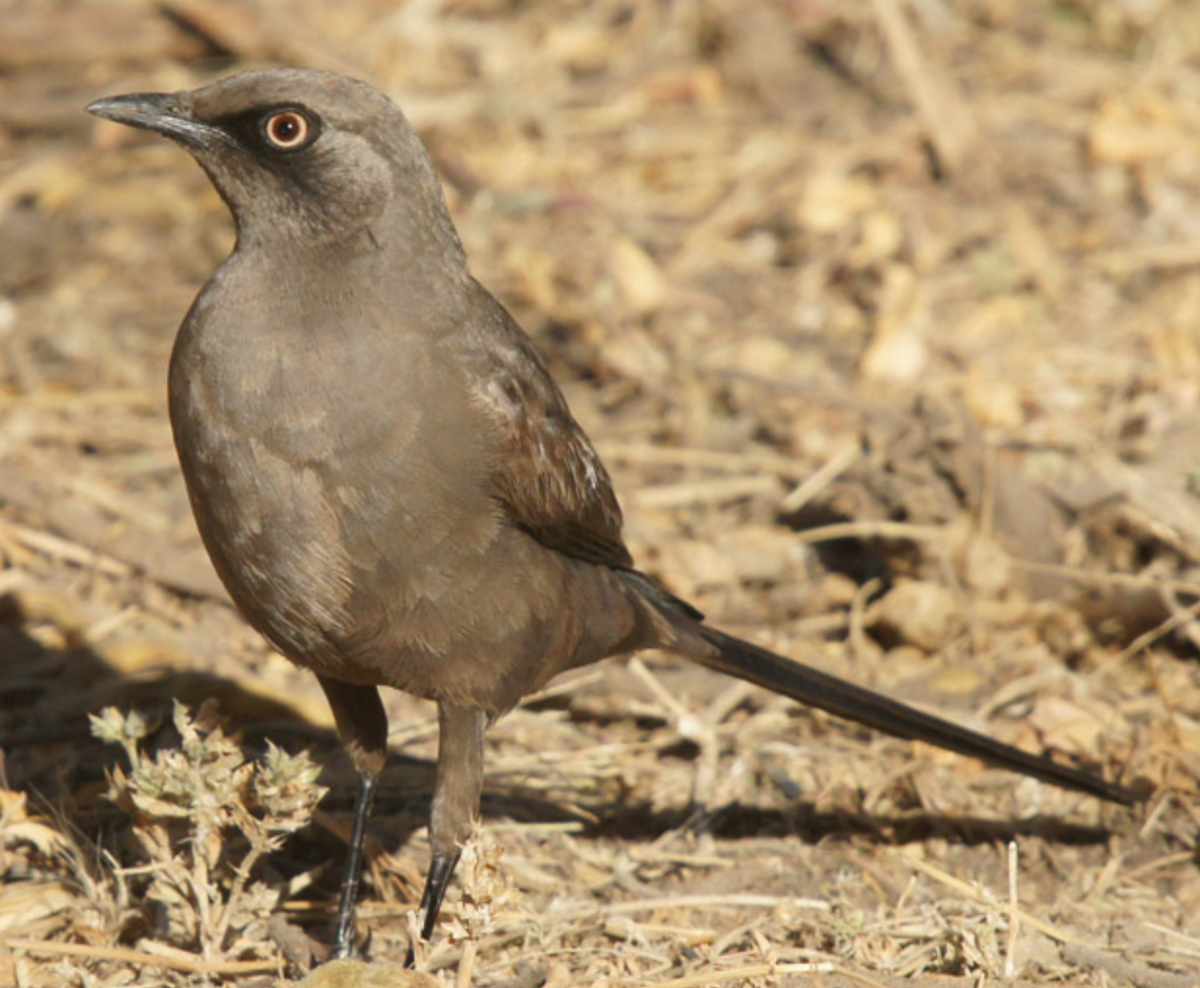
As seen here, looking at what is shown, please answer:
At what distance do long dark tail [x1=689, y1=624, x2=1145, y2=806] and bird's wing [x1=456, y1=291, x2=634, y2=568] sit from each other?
0.56 metres

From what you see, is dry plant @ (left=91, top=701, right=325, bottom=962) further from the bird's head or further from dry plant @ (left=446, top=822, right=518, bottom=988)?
the bird's head

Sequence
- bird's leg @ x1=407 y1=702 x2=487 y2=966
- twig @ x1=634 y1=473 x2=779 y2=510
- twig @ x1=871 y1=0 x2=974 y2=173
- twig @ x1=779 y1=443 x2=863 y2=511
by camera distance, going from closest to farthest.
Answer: bird's leg @ x1=407 y1=702 x2=487 y2=966 → twig @ x1=779 y1=443 x2=863 y2=511 → twig @ x1=634 y1=473 x2=779 y2=510 → twig @ x1=871 y1=0 x2=974 y2=173

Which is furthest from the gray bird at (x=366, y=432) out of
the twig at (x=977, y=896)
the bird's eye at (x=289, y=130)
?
the twig at (x=977, y=896)

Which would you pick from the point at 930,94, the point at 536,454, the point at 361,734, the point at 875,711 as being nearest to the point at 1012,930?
the point at 875,711

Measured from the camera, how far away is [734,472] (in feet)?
22.7

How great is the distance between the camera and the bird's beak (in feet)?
14.2

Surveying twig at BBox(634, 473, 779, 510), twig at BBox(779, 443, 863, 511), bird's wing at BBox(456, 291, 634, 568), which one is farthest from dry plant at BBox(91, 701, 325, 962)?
twig at BBox(779, 443, 863, 511)

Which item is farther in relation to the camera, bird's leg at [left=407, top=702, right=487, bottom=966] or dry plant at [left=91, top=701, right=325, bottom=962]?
bird's leg at [left=407, top=702, right=487, bottom=966]

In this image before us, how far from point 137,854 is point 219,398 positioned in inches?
56.2

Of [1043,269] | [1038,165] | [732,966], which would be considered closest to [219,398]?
[732,966]

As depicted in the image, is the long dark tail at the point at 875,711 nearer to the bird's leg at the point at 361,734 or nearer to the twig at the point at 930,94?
the bird's leg at the point at 361,734

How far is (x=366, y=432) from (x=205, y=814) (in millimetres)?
981

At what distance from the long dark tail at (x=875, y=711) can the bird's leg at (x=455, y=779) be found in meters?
0.91

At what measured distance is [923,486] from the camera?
622 cm
